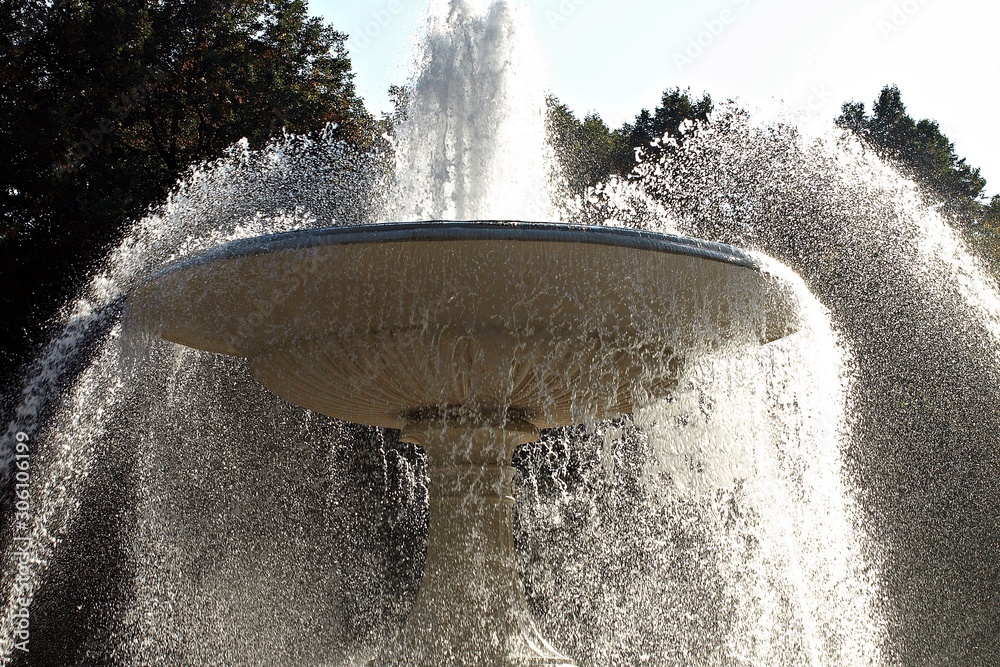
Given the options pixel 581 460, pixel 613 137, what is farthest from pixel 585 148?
pixel 581 460

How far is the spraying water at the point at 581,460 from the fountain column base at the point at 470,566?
4.37 ft

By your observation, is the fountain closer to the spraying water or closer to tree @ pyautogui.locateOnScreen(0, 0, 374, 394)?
the spraying water

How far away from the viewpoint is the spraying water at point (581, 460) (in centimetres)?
715

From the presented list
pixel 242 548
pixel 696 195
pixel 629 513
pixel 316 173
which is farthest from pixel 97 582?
pixel 696 195

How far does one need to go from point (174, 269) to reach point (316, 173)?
6.77 metres

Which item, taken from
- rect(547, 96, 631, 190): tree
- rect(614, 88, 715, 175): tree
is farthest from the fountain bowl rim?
rect(614, 88, 715, 175): tree

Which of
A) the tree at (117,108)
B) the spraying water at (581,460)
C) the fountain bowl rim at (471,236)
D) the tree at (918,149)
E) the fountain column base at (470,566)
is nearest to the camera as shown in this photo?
the fountain bowl rim at (471,236)

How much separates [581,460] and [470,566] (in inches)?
308

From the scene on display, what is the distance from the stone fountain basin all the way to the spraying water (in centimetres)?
70

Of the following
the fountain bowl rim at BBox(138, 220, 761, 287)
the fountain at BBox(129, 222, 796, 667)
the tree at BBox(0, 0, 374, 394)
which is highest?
the tree at BBox(0, 0, 374, 394)

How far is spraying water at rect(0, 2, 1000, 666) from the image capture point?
7148 millimetres

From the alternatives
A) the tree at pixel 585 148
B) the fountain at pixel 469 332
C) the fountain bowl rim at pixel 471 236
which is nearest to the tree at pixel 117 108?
the tree at pixel 585 148

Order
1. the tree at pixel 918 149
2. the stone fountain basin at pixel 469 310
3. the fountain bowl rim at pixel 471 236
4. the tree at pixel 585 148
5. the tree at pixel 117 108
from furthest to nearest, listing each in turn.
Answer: the tree at pixel 918 149, the tree at pixel 585 148, the tree at pixel 117 108, the stone fountain basin at pixel 469 310, the fountain bowl rim at pixel 471 236

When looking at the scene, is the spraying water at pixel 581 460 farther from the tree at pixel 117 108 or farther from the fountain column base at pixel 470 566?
the fountain column base at pixel 470 566
